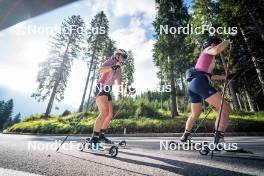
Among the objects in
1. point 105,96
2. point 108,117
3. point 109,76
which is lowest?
point 108,117

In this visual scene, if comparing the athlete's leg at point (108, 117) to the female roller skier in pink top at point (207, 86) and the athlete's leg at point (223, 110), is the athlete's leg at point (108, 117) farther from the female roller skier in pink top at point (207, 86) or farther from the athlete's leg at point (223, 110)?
the athlete's leg at point (223, 110)

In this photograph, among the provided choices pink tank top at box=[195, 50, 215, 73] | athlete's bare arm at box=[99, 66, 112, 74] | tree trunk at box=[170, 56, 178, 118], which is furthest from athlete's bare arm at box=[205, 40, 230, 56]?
tree trunk at box=[170, 56, 178, 118]

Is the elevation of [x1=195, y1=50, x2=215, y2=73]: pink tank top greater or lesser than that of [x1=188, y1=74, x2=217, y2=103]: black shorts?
greater

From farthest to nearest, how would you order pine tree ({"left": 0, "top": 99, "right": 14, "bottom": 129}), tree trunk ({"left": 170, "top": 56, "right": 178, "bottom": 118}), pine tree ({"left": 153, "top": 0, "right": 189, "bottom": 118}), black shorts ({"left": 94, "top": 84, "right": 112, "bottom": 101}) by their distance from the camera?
pine tree ({"left": 0, "top": 99, "right": 14, "bottom": 129}) → pine tree ({"left": 153, "top": 0, "right": 189, "bottom": 118}) → tree trunk ({"left": 170, "top": 56, "right": 178, "bottom": 118}) → black shorts ({"left": 94, "top": 84, "right": 112, "bottom": 101})

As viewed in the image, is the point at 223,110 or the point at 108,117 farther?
the point at 108,117

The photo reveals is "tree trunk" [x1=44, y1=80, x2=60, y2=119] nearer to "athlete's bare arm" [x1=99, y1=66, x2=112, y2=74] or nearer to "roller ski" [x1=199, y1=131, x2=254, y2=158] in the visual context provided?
"athlete's bare arm" [x1=99, y1=66, x2=112, y2=74]

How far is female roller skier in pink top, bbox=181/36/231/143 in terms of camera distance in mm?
4734

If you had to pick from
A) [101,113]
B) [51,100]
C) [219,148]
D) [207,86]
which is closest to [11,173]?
[101,113]

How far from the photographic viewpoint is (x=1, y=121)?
83.6 meters

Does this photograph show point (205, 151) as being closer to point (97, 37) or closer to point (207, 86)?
point (207, 86)

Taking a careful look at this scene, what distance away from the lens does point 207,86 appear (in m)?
4.85

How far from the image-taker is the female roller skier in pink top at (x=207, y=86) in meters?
4.73

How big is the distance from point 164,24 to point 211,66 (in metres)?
28.2

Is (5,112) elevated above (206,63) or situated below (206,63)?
above
